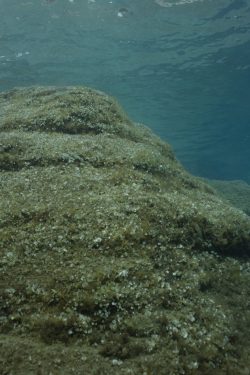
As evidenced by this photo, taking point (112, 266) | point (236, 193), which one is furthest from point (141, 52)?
point (112, 266)

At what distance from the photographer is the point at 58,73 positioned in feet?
227

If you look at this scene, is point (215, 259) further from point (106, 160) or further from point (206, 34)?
point (206, 34)

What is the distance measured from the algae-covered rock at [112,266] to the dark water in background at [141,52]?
3718cm

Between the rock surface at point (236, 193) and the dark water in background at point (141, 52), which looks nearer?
the rock surface at point (236, 193)

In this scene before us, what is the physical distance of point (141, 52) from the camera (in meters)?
61.4

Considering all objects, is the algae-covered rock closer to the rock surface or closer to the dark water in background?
the rock surface

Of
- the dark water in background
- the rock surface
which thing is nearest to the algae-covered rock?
the rock surface

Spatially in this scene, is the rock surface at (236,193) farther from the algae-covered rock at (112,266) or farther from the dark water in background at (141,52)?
the dark water in background at (141,52)

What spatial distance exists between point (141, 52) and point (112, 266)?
55.5m

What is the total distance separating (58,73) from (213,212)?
195 ft

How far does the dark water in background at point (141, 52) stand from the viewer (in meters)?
49.9

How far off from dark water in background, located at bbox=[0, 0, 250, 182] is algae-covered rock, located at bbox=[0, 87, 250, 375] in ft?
122

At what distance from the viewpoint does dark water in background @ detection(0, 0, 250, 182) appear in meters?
49.9

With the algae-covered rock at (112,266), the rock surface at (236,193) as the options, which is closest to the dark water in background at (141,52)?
the rock surface at (236,193)
